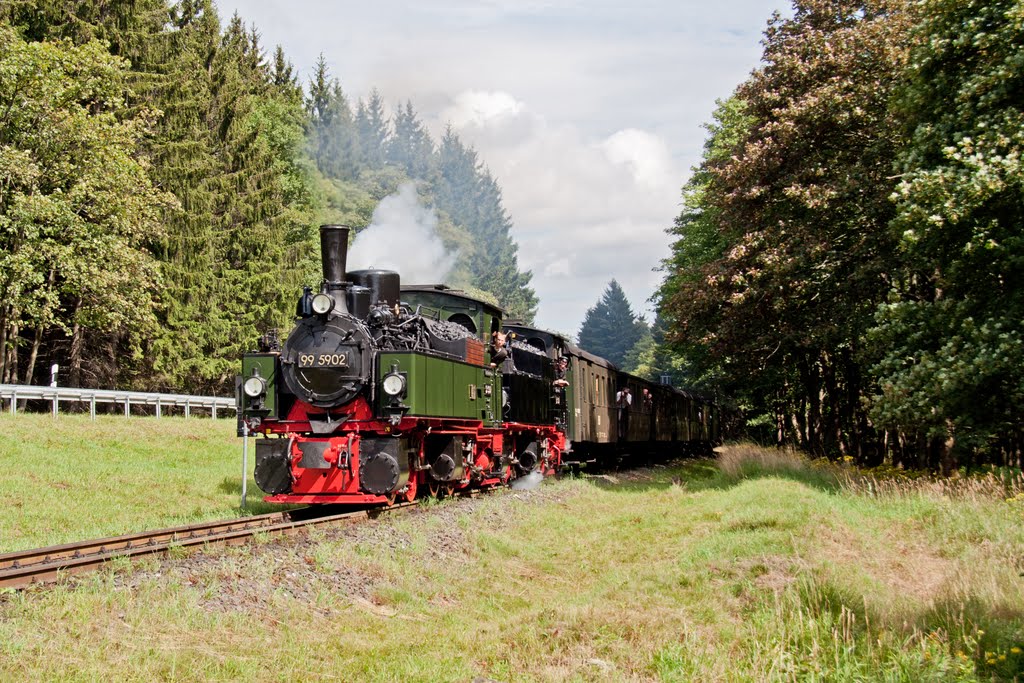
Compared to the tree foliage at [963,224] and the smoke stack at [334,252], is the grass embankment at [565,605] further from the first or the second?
the smoke stack at [334,252]

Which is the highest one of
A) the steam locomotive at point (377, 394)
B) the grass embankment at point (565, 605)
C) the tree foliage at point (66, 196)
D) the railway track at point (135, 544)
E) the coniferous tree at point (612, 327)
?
the coniferous tree at point (612, 327)

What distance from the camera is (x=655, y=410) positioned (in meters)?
32.3

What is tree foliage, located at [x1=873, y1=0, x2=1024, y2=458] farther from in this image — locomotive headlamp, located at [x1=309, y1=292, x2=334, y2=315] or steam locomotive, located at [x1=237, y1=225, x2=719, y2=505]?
locomotive headlamp, located at [x1=309, y1=292, x2=334, y2=315]

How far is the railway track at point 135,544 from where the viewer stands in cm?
822

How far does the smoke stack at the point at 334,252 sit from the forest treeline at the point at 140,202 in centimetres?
1310

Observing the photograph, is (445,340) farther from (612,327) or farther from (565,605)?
(612,327)

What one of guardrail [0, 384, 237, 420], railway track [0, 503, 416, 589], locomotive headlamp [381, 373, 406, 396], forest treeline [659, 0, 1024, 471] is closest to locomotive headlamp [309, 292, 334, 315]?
locomotive headlamp [381, 373, 406, 396]

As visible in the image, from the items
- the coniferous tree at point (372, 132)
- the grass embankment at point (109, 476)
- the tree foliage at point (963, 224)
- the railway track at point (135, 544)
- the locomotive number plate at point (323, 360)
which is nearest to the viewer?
the railway track at point (135, 544)

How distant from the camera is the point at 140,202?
88.7 feet

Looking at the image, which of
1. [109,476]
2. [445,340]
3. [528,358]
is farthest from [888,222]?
[109,476]

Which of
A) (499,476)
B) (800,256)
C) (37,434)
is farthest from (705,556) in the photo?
(37,434)

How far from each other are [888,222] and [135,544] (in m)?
14.2

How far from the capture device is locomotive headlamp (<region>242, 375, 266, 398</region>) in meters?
13.6

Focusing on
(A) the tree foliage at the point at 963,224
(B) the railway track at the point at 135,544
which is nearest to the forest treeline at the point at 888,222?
(A) the tree foliage at the point at 963,224
